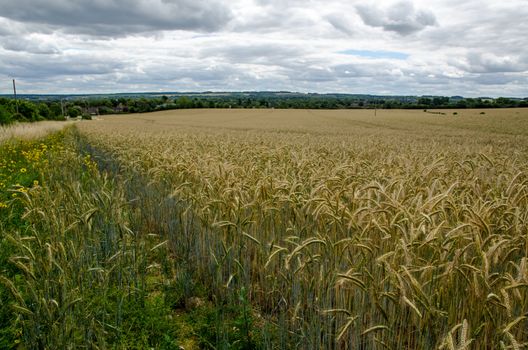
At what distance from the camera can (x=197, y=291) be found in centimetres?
459

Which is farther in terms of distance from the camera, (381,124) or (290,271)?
(381,124)

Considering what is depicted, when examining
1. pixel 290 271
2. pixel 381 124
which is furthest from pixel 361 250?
pixel 381 124

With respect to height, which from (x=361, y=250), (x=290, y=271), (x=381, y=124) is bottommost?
(x=381, y=124)

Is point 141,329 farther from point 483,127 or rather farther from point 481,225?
point 483,127

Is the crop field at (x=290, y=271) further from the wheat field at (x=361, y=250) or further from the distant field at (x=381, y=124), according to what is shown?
the distant field at (x=381, y=124)

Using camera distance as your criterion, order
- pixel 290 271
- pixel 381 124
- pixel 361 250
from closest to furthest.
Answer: pixel 361 250
pixel 290 271
pixel 381 124

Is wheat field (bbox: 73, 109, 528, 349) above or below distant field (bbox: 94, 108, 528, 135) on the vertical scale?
above

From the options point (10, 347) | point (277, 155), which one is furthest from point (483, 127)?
point (10, 347)

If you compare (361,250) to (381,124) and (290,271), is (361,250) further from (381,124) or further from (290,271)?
(381,124)

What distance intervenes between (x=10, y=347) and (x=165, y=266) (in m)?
2.11

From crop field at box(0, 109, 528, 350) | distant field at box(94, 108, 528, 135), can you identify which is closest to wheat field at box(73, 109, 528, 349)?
crop field at box(0, 109, 528, 350)

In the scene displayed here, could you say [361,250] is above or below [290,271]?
above

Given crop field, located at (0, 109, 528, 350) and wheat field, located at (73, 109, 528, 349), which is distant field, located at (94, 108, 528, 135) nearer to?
wheat field, located at (73, 109, 528, 349)

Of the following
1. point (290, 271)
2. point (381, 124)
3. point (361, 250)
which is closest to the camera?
point (361, 250)
